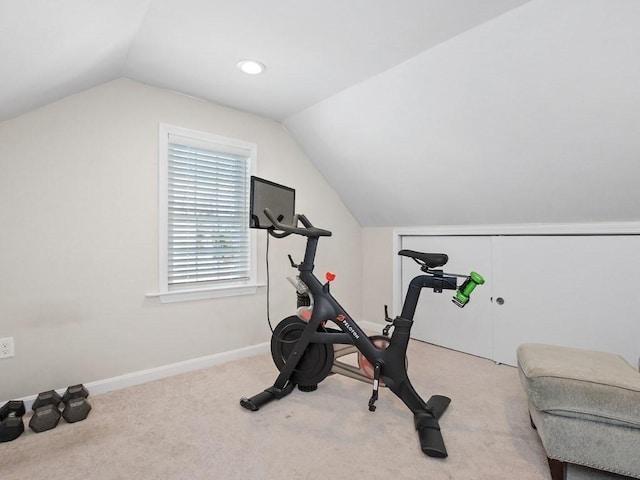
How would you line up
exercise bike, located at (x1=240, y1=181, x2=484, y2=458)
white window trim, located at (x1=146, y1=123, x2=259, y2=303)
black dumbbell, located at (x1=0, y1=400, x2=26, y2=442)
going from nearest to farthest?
black dumbbell, located at (x1=0, y1=400, x2=26, y2=442) < exercise bike, located at (x1=240, y1=181, x2=484, y2=458) < white window trim, located at (x1=146, y1=123, x2=259, y2=303)

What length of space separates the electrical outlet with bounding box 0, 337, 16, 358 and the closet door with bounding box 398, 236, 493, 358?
10.6 ft

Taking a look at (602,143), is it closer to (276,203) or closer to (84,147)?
(276,203)

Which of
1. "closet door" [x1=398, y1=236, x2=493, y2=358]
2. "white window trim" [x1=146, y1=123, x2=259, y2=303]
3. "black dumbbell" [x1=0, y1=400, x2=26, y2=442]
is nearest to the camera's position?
"black dumbbell" [x1=0, y1=400, x2=26, y2=442]

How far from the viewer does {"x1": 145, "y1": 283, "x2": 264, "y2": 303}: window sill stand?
8.38 ft

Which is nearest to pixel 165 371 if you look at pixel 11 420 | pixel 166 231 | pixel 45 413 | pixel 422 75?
pixel 45 413

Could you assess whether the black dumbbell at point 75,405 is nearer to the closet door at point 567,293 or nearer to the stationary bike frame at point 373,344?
the stationary bike frame at point 373,344

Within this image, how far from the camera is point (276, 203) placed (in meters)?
2.26

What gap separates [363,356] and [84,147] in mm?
2310

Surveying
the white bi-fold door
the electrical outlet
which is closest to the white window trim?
the electrical outlet

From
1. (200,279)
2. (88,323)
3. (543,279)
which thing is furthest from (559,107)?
(88,323)

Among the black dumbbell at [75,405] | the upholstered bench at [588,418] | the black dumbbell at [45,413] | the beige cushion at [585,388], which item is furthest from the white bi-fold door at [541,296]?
the black dumbbell at [45,413]

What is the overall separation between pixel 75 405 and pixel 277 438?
1213 mm

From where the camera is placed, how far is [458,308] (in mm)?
3158

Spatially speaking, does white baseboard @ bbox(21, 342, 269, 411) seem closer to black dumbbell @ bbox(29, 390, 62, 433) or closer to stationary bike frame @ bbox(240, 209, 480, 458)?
black dumbbell @ bbox(29, 390, 62, 433)
